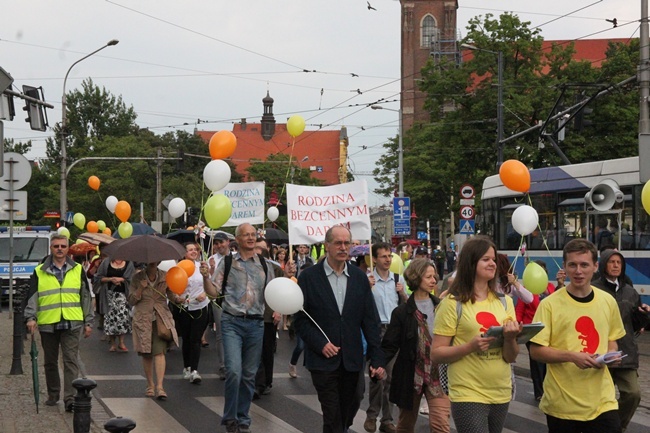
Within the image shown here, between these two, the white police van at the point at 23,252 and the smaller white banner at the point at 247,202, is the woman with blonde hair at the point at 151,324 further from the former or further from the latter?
the white police van at the point at 23,252

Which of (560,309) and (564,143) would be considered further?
(564,143)

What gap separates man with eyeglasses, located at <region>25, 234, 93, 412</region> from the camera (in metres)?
10.9

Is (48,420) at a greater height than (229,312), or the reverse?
(229,312)

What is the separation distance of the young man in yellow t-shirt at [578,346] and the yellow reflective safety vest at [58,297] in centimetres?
618

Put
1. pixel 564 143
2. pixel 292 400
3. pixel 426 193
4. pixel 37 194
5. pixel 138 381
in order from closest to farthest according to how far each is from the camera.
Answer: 1. pixel 292 400
2. pixel 138 381
3. pixel 564 143
4. pixel 426 193
5. pixel 37 194

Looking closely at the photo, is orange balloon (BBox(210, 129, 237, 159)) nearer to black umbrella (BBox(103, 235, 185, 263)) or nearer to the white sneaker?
black umbrella (BBox(103, 235, 185, 263))

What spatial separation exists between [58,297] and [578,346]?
21.1 ft

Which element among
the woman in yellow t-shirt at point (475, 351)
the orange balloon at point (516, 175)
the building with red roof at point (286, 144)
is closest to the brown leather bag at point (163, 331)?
the orange balloon at point (516, 175)

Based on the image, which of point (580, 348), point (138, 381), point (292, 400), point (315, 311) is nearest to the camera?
point (580, 348)

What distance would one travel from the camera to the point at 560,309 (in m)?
6.11

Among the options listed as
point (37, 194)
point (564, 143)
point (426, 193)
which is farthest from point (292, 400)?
point (37, 194)

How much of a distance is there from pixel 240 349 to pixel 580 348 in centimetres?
439

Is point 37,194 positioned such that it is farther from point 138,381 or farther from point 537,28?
point 138,381

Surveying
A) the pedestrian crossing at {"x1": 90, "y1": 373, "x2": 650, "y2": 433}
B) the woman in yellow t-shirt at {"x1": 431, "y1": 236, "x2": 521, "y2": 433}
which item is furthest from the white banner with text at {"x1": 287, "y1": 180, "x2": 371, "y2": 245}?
the woman in yellow t-shirt at {"x1": 431, "y1": 236, "x2": 521, "y2": 433}
